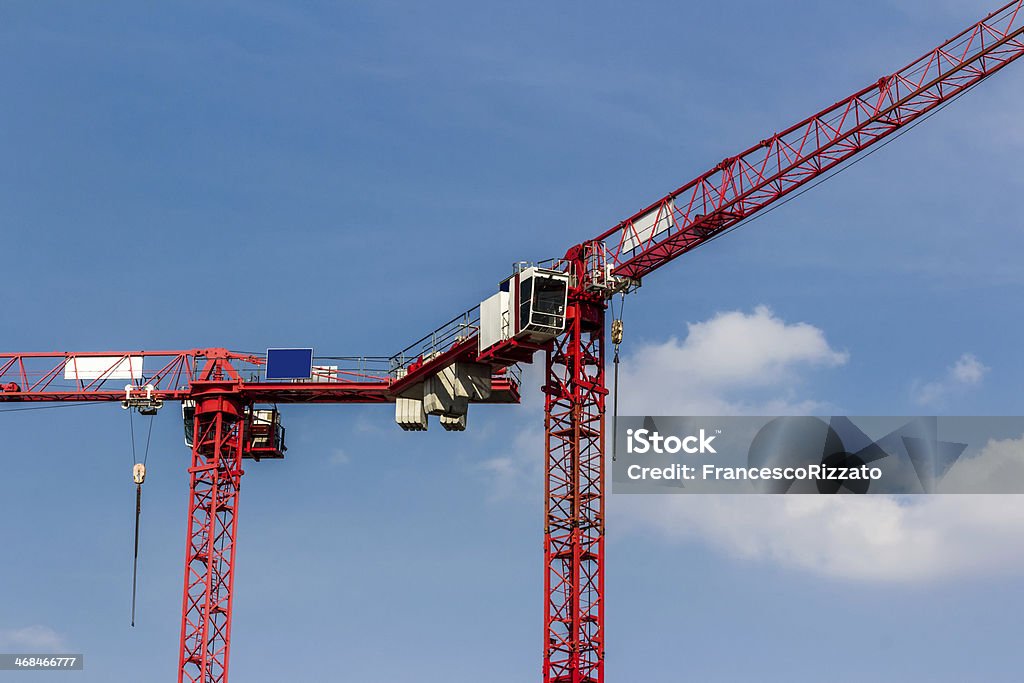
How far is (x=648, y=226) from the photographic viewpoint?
A: 343ft

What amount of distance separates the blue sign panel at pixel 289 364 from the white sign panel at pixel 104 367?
31.5 ft

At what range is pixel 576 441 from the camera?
10206cm

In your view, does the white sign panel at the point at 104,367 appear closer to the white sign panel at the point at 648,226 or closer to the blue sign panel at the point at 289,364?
the blue sign panel at the point at 289,364

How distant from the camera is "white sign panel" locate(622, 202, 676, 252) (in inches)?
4097

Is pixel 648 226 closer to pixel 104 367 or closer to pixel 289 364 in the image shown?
pixel 289 364

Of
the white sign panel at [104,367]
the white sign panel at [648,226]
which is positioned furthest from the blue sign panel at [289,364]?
the white sign panel at [648,226]

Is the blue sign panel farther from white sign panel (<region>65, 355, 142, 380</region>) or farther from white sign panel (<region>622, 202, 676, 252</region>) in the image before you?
white sign panel (<region>622, 202, 676, 252</region>)

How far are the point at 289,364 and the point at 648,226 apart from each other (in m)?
26.4

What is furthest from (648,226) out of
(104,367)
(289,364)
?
(104,367)

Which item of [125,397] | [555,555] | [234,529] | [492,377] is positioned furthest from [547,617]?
[125,397]

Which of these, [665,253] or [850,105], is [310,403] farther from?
[850,105]

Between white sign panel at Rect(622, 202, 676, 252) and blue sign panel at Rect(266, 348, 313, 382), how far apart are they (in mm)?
23437

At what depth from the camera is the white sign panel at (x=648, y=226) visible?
341 feet

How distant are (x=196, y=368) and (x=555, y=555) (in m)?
30.3
